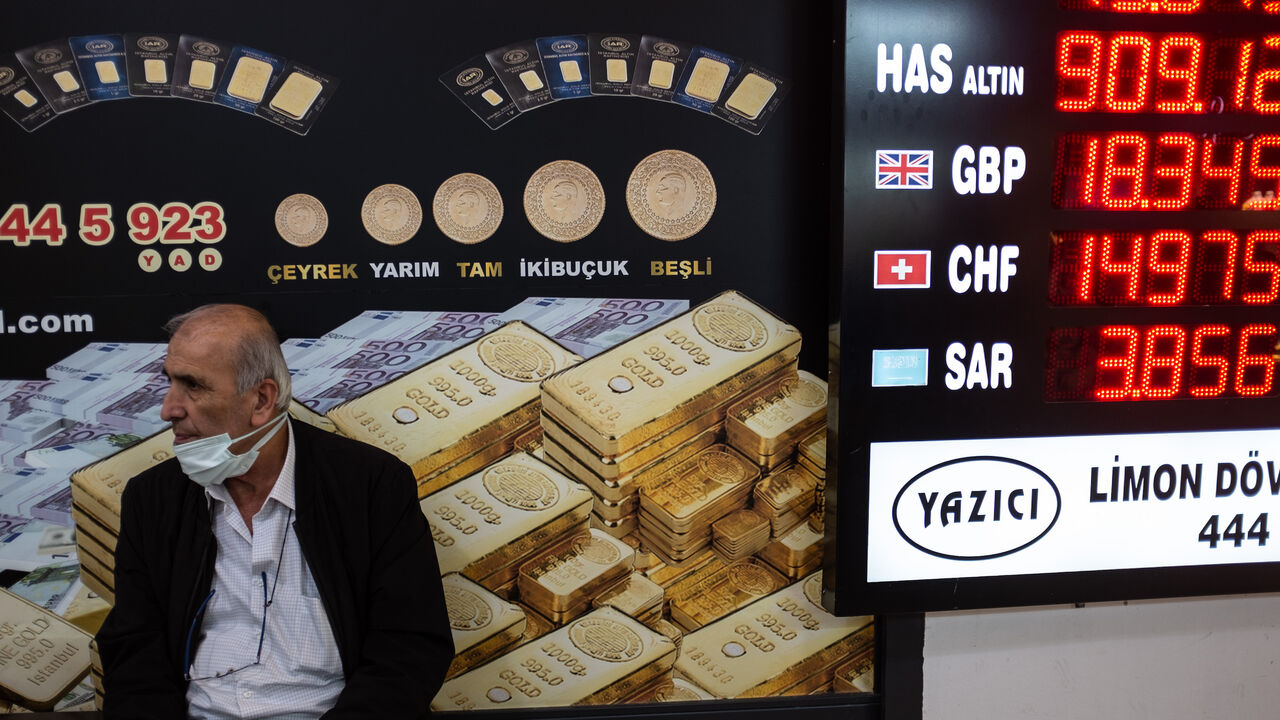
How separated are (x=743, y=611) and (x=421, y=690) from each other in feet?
2.96

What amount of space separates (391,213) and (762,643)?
5.02 ft

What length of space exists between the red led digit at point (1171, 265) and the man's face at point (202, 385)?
2.13 metres

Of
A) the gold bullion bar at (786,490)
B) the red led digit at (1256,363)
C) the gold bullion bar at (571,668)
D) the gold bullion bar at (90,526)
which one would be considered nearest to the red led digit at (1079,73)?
the red led digit at (1256,363)

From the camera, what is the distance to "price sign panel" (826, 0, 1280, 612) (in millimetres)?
2023

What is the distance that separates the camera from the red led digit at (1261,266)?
6.82 feet

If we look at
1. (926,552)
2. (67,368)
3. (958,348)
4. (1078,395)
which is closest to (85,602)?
(67,368)

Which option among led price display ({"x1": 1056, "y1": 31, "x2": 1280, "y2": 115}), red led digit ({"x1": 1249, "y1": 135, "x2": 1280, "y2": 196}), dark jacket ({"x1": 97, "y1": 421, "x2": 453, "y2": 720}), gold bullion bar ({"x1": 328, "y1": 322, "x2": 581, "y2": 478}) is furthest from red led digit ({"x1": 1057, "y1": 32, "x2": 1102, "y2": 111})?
dark jacket ({"x1": 97, "y1": 421, "x2": 453, "y2": 720})

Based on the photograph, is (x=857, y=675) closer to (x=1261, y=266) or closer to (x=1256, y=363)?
(x=1256, y=363)

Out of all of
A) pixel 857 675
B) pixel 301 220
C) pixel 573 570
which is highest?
pixel 301 220

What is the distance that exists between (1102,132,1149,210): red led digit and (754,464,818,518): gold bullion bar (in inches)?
39.7

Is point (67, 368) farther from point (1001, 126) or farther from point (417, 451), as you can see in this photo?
point (1001, 126)

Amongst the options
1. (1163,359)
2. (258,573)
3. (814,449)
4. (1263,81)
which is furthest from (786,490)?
(1263,81)

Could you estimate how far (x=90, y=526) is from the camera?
2168 mm

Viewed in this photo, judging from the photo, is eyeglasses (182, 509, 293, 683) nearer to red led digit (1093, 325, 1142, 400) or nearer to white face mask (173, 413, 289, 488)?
white face mask (173, 413, 289, 488)
